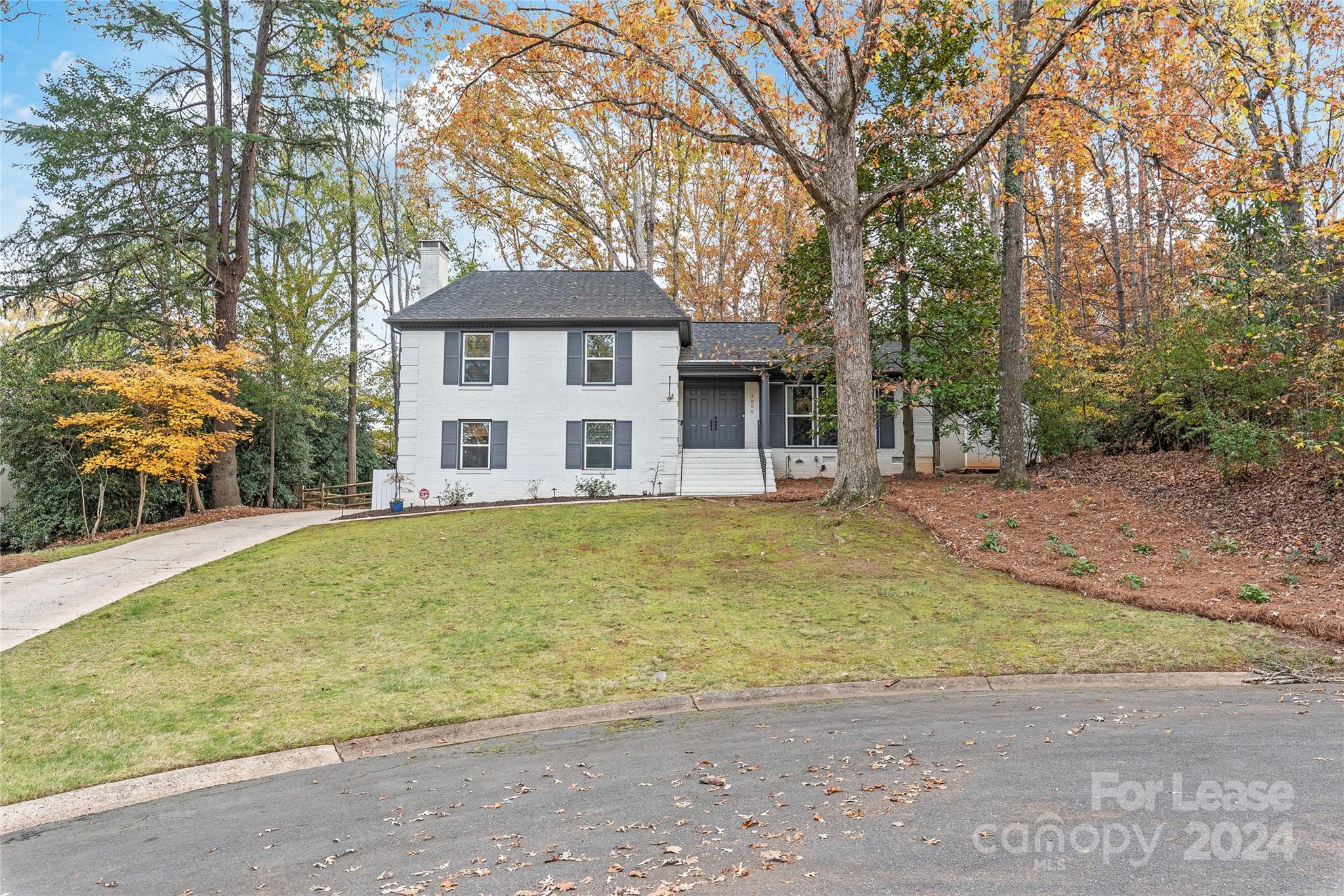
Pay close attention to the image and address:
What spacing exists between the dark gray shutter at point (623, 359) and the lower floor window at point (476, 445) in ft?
12.0

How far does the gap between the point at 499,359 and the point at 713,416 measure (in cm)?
614

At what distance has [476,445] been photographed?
62.7 ft

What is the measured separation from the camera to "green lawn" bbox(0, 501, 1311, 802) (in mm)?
5699

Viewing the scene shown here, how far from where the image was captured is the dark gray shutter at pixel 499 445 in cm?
1902

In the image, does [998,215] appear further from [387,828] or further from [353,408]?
[387,828]

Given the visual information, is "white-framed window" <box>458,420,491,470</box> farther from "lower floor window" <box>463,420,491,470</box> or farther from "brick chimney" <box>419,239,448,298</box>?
"brick chimney" <box>419,239,448,298</box>

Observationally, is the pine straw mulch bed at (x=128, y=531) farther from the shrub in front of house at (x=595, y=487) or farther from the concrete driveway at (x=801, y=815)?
the concrete driveway at (x=801, y=815)

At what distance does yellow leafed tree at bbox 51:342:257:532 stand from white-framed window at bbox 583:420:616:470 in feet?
28.6

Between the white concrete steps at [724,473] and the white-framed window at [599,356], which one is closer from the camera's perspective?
the white concrete steps at [724,473]

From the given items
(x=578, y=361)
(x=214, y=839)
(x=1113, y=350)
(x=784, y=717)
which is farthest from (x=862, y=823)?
(x=1113, y=350)

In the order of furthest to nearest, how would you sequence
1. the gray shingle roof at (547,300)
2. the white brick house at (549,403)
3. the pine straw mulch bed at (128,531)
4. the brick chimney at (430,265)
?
1. the brick chimney at (430,265)
2. the gray shingle roof at (547,300)
3. the white brick house at (549,403)
4. the pine straw mulch bed at (128,531)

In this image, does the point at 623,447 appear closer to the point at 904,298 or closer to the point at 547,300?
the point at 547,300

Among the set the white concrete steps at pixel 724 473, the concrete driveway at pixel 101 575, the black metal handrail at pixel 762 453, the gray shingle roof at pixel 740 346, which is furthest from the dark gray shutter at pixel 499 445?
the black metal handrail at pixel 762 453

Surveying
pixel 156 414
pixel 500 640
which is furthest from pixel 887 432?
pixel 156 414
